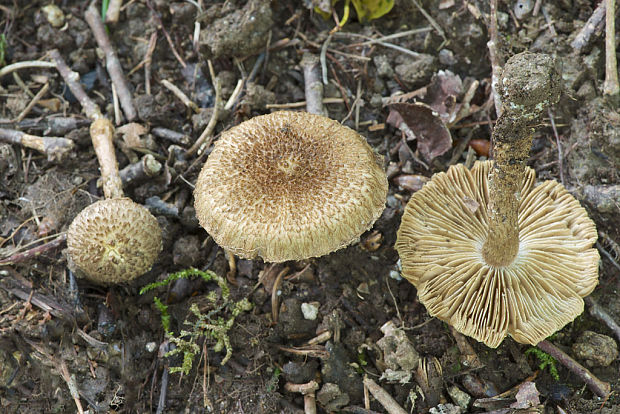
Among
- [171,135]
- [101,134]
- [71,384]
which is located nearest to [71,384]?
[71,384]

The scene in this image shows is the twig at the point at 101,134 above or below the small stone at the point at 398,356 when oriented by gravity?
above

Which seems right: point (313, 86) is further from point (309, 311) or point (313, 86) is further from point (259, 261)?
point (309, 311)

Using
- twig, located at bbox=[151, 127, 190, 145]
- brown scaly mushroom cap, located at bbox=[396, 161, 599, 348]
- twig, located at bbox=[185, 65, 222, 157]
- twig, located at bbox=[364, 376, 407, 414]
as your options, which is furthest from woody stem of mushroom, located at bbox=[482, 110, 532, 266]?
twig, located at bbox=[151, 127, 190, 145]

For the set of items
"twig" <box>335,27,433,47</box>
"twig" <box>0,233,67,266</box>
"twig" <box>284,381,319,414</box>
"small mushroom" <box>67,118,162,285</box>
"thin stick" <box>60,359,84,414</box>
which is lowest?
"twig" <box>284,381,319,414</box>

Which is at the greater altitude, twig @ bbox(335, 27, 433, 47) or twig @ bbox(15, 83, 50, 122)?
twig @ bbox(335, 27, 433, 47)

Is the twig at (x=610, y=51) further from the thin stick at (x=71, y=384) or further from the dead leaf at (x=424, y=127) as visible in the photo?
the thin stick at (x=71, y=384)

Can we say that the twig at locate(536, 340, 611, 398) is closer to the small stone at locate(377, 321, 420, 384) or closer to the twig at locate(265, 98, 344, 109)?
the small stone at locate(377, 321, 420, 384)

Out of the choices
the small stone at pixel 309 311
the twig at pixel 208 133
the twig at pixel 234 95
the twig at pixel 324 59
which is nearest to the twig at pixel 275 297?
the small stone at pixel 309 311
